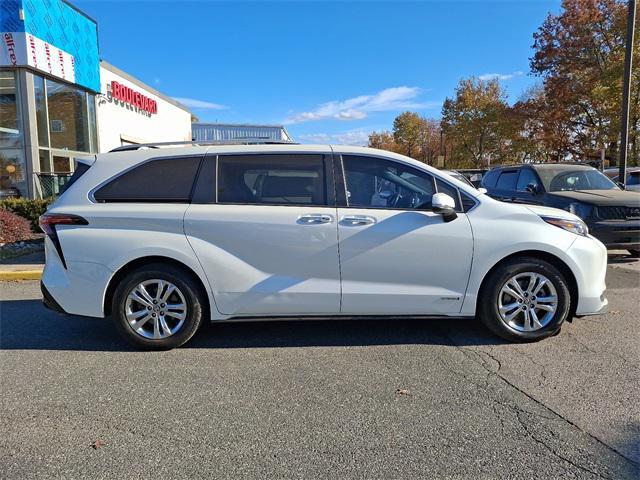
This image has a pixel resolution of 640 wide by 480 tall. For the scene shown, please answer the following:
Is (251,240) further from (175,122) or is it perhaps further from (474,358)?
(175,122)

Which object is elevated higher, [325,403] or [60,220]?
[60,220]

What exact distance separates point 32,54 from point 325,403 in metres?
13.8

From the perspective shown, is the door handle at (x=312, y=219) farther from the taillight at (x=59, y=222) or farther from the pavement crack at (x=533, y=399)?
the taillight at (x=59, y=222)

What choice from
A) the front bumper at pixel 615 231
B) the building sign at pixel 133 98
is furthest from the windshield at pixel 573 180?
the building sign at pixel 133 98

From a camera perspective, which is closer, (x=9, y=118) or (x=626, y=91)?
(x=9, y=118)

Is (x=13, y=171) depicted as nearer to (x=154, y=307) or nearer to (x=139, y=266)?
(x=139, y=266)

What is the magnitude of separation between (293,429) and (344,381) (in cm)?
75

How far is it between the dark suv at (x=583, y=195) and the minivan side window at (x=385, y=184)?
11.0 feet

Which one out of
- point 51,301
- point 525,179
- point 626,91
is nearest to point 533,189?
point 525,179

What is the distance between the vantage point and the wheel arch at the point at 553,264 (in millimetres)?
4277

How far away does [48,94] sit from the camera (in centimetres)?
1406

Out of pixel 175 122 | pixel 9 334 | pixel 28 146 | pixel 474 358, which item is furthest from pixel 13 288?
pixel 175 122

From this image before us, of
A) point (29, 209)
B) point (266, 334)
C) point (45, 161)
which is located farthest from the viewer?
point (45, 161)

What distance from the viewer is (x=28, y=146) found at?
514 inches
